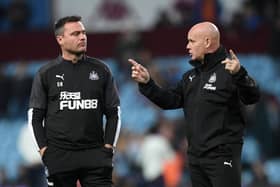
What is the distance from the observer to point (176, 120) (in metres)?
15.2

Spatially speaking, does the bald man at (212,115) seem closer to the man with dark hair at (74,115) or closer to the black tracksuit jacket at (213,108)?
the black tracksuit jacket at (213,108)

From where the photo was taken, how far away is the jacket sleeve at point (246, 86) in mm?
7980

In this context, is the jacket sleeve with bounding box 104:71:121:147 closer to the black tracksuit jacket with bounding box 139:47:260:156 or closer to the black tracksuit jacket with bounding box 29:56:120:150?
the black tracksuit jacket with bounding box 29:56:120:150

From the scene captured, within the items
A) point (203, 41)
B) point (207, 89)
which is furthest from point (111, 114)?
point (203, 41)

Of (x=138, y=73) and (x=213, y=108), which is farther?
(x=138, y=73)

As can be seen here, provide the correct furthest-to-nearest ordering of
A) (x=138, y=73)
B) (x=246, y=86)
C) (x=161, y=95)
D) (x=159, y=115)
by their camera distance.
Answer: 1. (x=159, y=115)
2. (x=161, y=95)
3. (x=138, y=73)
4. (x=246, y=86)

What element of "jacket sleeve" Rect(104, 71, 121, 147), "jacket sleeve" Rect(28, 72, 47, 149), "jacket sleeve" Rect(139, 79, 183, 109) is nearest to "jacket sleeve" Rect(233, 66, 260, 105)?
"jacket sleeve" Rect(139, 79, 183, 109)

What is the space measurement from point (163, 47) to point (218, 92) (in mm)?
7711

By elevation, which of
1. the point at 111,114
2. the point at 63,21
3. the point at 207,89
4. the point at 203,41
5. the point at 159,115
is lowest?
the point at 159,115

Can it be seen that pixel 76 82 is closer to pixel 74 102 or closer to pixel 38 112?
pixel 74 102

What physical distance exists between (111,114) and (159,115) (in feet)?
22.0

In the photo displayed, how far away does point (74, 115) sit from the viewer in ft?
28.0

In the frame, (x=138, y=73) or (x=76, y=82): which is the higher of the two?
(x=138, y=73)

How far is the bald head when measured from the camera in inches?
328
